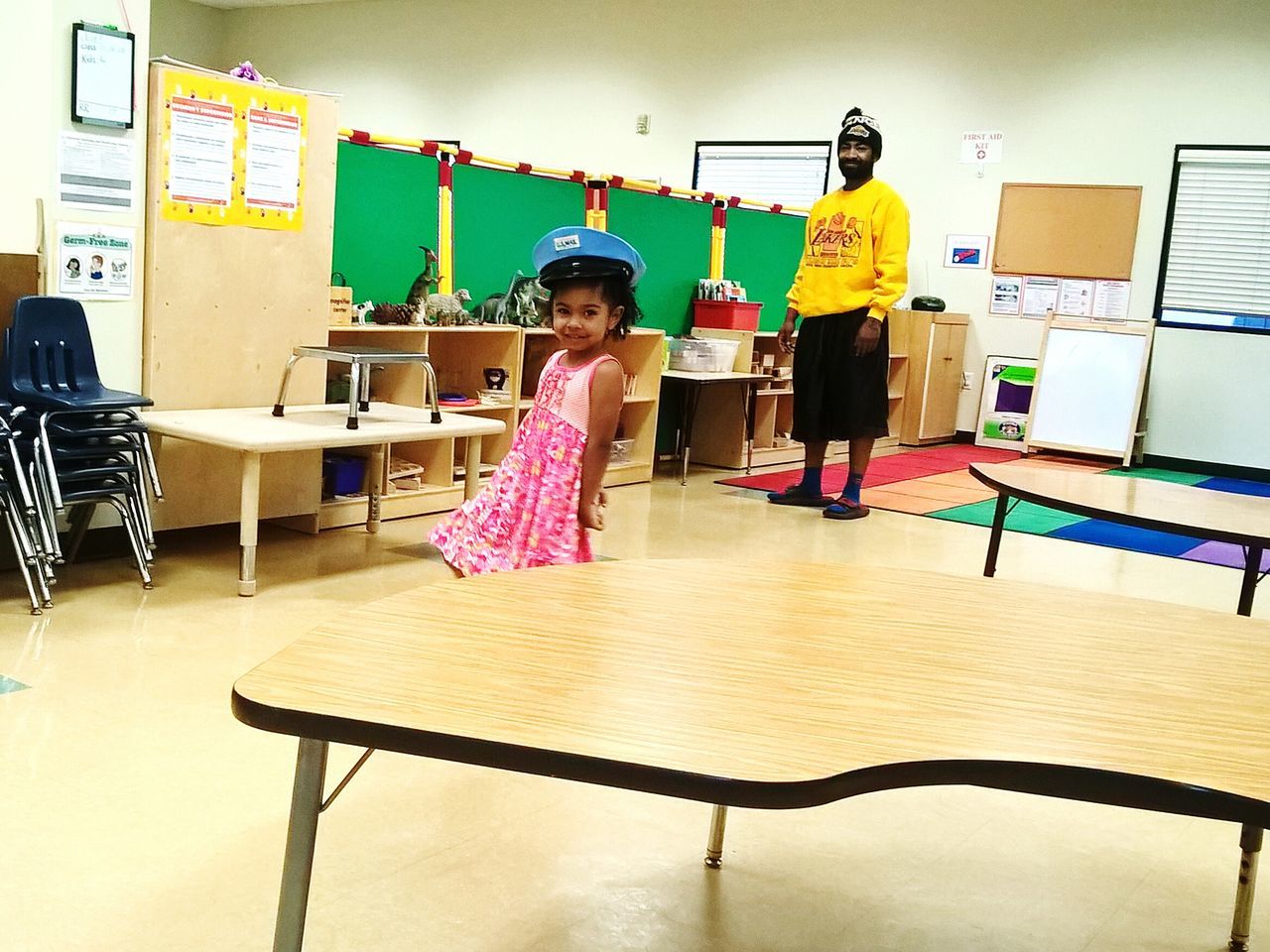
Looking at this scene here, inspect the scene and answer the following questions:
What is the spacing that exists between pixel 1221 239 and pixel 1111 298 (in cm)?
85

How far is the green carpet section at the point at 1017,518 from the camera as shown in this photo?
6.38 m

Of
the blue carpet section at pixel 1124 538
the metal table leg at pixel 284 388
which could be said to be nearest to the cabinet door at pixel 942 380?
the blue carpet section at pixel 1124 538

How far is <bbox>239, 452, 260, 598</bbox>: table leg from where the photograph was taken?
399cm

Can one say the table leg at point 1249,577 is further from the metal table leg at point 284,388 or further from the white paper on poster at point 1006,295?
the white paper on poster at point 1006,295

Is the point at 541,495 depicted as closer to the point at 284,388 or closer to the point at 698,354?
the point at 284,388

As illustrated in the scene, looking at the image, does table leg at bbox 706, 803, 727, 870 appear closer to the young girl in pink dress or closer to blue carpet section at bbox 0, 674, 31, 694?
the young girl in pink dress

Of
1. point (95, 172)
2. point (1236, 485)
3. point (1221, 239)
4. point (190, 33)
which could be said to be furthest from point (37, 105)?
point (190, 33)

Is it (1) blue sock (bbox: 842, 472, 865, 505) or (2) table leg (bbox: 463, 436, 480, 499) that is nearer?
(2) table leg (bbox: 463, 436, 480, 499)

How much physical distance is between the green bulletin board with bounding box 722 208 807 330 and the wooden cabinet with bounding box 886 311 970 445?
108 cm

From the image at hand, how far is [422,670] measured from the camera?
125cm

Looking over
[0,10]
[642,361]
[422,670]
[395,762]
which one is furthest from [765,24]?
[422,670]

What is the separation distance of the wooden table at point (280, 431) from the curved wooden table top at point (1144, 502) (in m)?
2.08

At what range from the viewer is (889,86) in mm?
10000

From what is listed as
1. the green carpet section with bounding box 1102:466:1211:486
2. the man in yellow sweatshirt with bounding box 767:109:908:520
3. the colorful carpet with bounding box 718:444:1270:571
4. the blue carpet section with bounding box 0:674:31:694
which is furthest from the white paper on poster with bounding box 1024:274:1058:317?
the blue carpet section with bounding box 0:674:31:694
